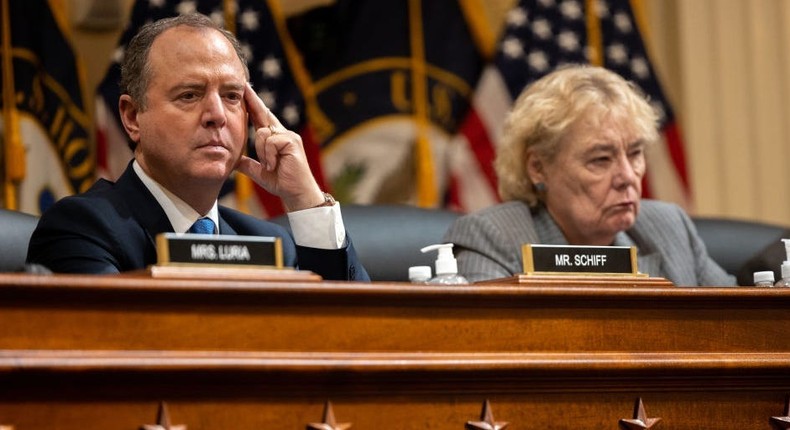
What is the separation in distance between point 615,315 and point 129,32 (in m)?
3.54

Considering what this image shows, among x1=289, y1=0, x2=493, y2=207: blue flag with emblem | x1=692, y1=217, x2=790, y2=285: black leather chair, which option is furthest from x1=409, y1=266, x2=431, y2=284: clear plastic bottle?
x1=289, y1=0, x2=493, y2=207: blue flag with emblem

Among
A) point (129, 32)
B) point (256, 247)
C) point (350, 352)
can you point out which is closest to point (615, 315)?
point (350, 352)

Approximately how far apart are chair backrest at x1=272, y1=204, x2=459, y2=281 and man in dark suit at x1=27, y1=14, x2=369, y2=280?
886mm

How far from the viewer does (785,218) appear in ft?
19.0

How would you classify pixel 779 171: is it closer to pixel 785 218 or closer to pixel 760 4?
pixel 785 218

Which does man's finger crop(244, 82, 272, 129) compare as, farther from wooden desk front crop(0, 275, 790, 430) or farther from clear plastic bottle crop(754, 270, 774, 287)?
clear plastic bottle crop(754, 270, 774, 287)

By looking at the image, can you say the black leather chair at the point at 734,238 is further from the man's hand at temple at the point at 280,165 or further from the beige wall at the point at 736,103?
the man's hand at temple at the point at 280,165

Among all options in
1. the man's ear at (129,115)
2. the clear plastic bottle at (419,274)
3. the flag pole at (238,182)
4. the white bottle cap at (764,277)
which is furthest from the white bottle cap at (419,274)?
the flag pole at (238,182)

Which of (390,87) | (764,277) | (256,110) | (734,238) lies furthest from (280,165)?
(390,87)

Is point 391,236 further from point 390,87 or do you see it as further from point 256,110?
point 390,87

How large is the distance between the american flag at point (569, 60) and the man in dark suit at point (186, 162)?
2.89 meters

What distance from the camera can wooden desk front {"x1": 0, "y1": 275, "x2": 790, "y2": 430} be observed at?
5.61ft

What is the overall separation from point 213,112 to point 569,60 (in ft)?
10.9

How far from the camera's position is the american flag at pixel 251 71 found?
5.11 m
